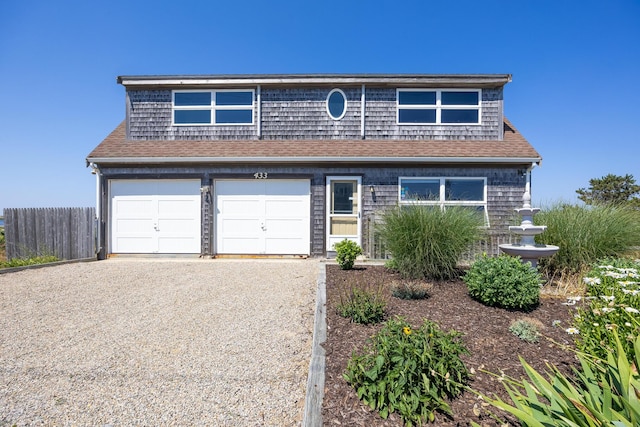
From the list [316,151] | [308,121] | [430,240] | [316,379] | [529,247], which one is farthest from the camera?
[308,121]

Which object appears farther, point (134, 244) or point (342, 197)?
point (134, 244)

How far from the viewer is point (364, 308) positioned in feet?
11.5

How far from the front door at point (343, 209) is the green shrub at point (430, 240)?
2946 millimetres

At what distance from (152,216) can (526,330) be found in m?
9.01

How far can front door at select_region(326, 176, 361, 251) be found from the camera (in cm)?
842

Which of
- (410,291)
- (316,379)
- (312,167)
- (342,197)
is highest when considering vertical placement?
(312,167)

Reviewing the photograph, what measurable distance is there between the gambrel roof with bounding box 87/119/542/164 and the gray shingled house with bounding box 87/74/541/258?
4 centimetres

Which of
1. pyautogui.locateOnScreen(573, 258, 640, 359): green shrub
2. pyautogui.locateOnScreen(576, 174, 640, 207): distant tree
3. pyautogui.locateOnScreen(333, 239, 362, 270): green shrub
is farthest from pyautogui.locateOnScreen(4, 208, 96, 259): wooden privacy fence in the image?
pyautogui.locateOnScreen(576, 174, 640, 207): distant tree

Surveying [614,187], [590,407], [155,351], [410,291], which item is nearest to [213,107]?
[155,351]

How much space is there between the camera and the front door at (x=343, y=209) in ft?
27.6

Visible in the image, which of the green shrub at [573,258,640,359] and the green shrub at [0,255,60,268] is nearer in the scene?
the green shrub at [573,258,640,359]

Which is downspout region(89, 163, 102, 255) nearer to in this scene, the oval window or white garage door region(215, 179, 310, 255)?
A: white garage door region(215, 179, 310, 255)

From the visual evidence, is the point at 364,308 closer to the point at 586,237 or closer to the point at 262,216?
the point at 586,237

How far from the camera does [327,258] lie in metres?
8.34
